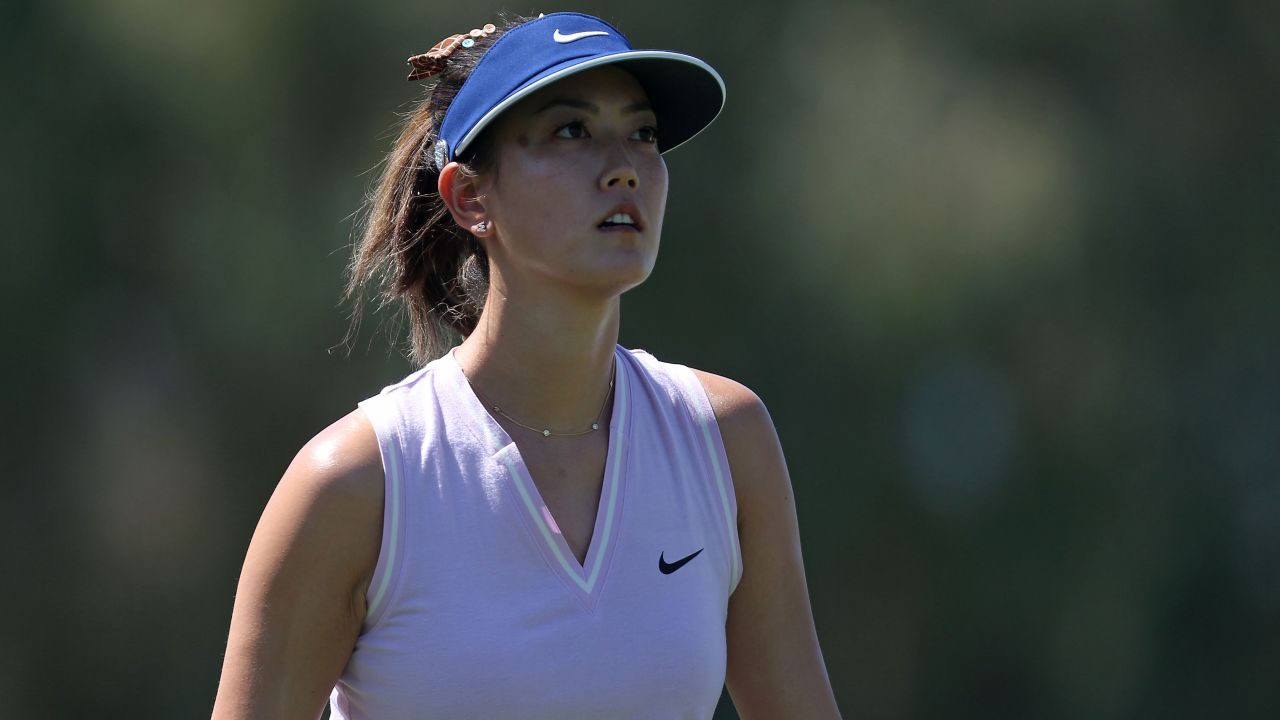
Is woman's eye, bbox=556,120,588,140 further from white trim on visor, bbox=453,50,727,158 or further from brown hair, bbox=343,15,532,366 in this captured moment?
brown hair, bbox=343,15,532,366

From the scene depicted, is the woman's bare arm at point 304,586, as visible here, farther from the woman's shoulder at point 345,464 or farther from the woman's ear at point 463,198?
the woman's ear at point 463,198

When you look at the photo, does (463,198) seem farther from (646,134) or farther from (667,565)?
(667,565)

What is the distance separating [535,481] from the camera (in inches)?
66.4

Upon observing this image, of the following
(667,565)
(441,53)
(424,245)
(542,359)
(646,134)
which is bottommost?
(667,565)

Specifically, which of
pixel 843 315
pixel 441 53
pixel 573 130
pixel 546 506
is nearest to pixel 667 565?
pixel 546 506

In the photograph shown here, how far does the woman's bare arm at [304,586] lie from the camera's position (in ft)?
5.01

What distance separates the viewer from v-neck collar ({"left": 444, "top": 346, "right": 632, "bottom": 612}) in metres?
1.60

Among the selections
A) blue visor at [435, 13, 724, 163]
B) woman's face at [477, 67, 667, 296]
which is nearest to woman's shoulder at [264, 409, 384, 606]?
woman's face at [477, 67, 667, 296]

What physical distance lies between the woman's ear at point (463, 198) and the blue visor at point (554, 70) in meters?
0.03

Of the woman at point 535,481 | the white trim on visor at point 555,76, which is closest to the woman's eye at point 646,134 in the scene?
the woman at point 535,481

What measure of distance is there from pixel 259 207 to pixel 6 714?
186cm

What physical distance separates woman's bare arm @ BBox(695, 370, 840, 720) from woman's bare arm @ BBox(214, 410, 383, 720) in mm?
476

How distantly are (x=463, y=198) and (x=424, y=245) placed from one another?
0.57 ft

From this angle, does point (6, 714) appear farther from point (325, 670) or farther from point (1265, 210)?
point (1265, 210)
